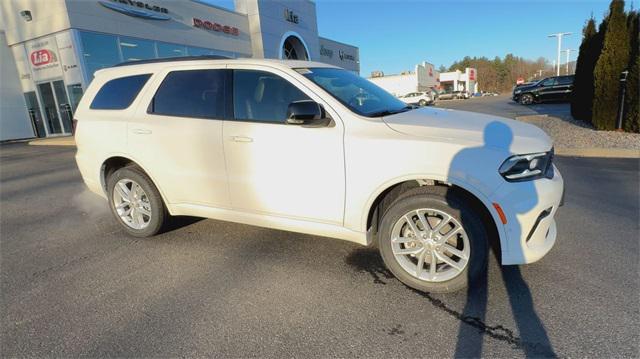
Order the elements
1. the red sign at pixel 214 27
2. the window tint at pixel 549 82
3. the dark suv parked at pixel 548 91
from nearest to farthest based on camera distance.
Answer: the red sign at pixel 214 27
the dark suv parked at pixel 548 91
the window tint at pixel 549 82

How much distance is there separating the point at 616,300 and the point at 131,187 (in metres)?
4.67

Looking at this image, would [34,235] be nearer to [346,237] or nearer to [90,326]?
[90,326]

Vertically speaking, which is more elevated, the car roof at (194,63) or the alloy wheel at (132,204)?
the car roof at (194,63)

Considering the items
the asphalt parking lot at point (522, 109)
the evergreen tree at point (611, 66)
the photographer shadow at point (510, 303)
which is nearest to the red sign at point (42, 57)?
the photographer shadow at point (510, 303)

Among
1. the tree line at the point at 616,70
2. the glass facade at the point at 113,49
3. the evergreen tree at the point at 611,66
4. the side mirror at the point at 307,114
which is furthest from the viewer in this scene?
the glass facade at the point at 113,49

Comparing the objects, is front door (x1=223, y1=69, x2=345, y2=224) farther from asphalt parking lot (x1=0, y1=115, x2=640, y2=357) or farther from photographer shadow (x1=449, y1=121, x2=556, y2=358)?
photographer shadow (x1=449, y1=121, x2=556, y2=358)

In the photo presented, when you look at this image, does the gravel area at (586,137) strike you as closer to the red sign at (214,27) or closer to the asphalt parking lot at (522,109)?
the asphalt parking lot at (522,109)

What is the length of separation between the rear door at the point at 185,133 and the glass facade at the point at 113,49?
14630mm

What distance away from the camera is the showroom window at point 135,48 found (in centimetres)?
1684

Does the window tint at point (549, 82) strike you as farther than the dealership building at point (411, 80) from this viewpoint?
No

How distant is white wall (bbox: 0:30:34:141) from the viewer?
59.3 feet

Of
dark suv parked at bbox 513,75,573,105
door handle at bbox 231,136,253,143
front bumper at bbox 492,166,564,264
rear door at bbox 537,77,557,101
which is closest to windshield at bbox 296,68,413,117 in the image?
door handle at bbox 231,136,253,143

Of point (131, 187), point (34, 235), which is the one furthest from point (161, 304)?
point (34, 235)

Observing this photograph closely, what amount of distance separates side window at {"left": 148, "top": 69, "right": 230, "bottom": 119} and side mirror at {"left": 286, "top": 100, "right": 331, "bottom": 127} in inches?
32.5
